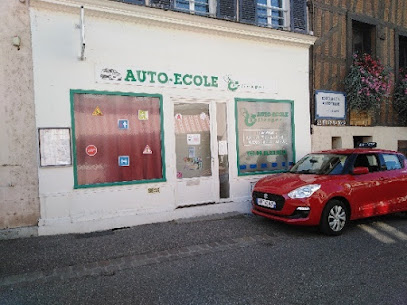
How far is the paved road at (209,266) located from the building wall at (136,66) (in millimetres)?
592

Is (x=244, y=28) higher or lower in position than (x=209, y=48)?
higher

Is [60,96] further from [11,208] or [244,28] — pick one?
[244,28]

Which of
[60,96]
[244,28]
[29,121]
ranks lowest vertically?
[29,121]

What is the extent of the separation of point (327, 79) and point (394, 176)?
13.8 feet

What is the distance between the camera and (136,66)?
7.02 metres

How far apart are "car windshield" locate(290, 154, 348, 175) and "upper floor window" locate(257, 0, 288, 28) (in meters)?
4.02

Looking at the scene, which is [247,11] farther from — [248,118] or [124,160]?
[124,160]

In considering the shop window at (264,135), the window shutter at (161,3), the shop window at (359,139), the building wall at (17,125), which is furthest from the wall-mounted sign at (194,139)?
the shop window at (359,139)

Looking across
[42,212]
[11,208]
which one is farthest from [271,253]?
[11,208]

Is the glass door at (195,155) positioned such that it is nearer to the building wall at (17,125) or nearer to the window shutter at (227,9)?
the window shutter at (227,9)

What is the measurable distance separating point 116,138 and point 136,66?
162 centimetres

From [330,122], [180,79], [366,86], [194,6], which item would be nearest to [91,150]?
[180,79]

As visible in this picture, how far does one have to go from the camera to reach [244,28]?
8.16m

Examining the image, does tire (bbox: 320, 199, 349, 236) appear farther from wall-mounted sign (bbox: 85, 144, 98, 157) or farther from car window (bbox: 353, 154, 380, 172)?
wall-mounted sign (bbox: 85, 144, 98, 157)
